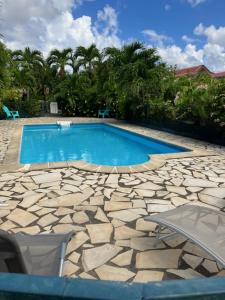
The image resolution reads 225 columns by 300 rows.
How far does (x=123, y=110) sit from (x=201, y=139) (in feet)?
24.6

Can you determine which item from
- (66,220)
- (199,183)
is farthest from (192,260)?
(199,183)

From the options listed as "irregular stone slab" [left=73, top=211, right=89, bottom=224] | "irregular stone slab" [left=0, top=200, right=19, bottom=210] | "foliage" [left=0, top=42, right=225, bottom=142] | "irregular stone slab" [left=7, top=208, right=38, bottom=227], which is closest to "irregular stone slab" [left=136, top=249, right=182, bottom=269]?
"irregular stone slab" [left=73, top=211, right=89, bottom=224]

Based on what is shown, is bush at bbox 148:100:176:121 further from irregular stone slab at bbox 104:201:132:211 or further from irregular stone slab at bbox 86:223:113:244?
irregular stone slab at bbox 86:223:113:244

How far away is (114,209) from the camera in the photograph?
4359 millimetres

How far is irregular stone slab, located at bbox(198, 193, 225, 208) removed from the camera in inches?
179

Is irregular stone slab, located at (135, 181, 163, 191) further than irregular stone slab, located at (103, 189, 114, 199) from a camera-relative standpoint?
Yes

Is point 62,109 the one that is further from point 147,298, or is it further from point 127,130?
point 147,298

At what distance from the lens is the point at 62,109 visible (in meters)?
20.7

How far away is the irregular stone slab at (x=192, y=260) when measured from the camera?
9.96 ft

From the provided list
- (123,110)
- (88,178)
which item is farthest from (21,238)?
(123,110)

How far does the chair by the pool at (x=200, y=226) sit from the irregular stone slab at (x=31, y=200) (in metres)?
2.13

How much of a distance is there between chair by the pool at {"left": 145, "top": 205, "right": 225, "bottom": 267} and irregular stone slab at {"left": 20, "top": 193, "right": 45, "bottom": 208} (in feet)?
7.00

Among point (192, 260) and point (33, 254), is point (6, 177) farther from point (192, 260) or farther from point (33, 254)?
Result: point (192, 260)

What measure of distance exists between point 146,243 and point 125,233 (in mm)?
340
